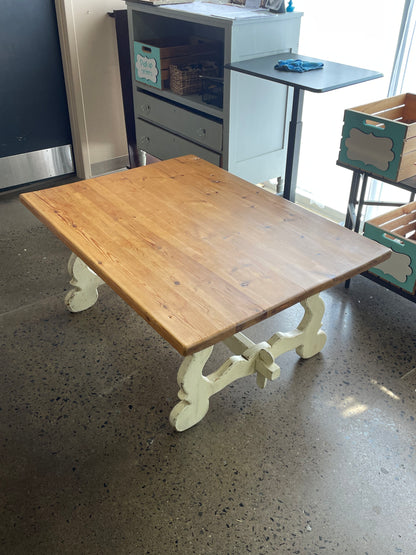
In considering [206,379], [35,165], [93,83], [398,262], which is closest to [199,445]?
[206,379]

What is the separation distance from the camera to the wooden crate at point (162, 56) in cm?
303

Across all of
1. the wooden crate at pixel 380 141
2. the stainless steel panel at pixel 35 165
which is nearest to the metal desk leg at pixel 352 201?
the wooden crate at pixel 380 141

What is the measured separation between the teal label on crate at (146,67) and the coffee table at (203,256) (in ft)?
3.33

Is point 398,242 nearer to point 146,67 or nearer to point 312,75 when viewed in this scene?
point 312,75

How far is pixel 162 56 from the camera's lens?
119 inches

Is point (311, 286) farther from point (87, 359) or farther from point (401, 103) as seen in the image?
point (401, 103)

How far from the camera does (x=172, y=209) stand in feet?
6.57

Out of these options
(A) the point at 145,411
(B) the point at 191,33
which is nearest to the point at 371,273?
(A) the point at 145,411

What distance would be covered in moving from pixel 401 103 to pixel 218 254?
132 centimetres

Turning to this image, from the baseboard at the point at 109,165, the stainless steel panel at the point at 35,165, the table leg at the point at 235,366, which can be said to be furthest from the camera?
the baseboard at the point at 109,165

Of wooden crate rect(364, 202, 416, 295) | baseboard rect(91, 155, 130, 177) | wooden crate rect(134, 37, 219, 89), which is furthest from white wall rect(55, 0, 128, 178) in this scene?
wooden crate rect(364, 202, 416, 295)

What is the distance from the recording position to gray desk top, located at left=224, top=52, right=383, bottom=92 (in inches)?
85.4

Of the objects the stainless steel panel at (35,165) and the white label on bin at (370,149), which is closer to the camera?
the white label on bin at (370,149)

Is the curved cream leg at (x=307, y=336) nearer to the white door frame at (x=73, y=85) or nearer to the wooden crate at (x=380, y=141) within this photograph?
the wooden crate at (x=380, y=141)
